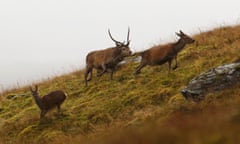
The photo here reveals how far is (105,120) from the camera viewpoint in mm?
12695

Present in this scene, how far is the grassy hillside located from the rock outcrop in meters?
0.32

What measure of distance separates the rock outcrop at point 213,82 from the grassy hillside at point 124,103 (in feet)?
1.07

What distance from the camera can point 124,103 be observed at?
13.5 metres

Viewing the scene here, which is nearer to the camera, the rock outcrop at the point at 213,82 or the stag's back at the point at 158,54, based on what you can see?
the rock outcrop at the point at 213,82

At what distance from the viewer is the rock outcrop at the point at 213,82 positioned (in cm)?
1026

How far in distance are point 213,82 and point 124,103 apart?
3.64 metres

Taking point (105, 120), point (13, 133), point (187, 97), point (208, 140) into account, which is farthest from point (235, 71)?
point (13, 133)

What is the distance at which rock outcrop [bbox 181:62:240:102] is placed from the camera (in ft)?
33.7

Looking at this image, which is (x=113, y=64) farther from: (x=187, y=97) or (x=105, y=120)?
(x=187, y=97)

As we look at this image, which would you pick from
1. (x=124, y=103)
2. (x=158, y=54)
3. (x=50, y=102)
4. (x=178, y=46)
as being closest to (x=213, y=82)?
(x=124, y=103)

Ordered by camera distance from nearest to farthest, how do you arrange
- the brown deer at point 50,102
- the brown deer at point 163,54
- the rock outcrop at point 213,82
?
the rock outcrop at point 213,82
the brown deer at point 50,102
the brown deer at point 163,54

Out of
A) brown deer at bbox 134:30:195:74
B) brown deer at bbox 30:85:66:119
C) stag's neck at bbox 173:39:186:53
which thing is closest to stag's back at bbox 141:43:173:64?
brown deer at bbox 134:30:195:74

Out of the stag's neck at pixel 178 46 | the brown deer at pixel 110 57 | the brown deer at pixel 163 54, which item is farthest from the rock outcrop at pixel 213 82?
the brown deer at pixel 110 57

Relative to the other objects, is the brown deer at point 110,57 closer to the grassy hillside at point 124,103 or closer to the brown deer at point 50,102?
the grassy hillside at point 124,103
